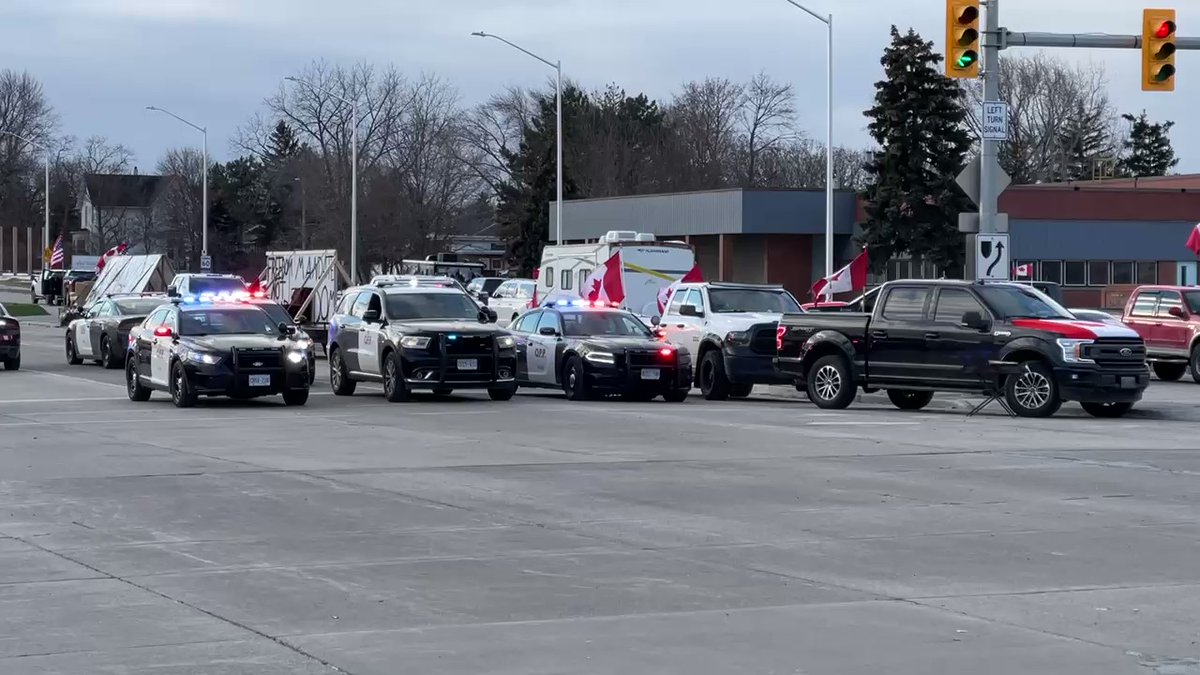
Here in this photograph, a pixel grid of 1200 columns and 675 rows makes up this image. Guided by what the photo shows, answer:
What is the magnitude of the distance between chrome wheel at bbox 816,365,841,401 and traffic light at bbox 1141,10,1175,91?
6561mm

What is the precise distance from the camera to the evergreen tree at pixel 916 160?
60.0 meters

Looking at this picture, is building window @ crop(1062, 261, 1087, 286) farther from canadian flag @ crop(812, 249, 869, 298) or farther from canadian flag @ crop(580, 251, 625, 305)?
canadian flag @ crop(580, 251, 625, 305)

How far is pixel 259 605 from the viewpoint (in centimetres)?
917

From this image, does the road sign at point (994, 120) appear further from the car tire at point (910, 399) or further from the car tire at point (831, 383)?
the car tire at point (831, 383)

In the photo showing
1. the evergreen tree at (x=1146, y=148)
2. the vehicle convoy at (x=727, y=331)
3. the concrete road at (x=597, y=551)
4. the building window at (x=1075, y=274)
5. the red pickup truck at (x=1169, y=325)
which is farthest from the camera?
the evergreen tree at (x=1146, y=148)

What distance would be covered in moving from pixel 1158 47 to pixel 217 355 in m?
14.8

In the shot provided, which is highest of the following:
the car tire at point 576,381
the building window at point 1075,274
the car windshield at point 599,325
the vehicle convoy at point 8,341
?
the building window at point 1075,274

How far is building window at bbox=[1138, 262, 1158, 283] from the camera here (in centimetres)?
6694

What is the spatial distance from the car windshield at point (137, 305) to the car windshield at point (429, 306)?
11663 mm

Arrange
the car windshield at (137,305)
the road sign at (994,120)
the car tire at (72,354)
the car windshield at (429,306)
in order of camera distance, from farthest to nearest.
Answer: the car tire at (72,354) → the car windshield at (137,305) → the road sign at (994,120) → the car windshield at (429,306)

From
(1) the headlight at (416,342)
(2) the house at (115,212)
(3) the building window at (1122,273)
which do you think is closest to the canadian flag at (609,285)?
(1) the headlight at (416,342)

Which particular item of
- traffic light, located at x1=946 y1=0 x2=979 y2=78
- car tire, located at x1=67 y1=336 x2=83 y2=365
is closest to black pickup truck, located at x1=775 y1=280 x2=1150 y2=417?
traffic light, located at x1=946 y1=0 x2=979 y2=78

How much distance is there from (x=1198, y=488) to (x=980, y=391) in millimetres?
8706

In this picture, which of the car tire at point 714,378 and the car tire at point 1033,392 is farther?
the car tire at point 714,378
